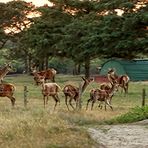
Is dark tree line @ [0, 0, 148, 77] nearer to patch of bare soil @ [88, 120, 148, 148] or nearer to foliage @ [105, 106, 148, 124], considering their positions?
foliage @ [105, 106, 148, 124]

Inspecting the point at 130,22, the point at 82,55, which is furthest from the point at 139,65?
the point at 130,22

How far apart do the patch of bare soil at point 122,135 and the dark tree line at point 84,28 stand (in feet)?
81.9

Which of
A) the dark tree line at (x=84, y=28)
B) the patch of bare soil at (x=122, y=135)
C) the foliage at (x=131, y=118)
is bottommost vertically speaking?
the patch of bare soil at (x=122, y=135)

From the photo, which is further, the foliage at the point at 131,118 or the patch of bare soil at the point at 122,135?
the foliage at the point at 131,118

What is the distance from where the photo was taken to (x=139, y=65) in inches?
2191

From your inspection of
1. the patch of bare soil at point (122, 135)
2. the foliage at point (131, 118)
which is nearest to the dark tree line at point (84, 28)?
the foliage at point (131, 118)

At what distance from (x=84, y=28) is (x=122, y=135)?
3382 cm

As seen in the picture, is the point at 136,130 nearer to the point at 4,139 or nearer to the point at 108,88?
the point at 4,139

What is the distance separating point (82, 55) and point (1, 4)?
18122mm

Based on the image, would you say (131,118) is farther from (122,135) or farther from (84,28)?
(84,28)

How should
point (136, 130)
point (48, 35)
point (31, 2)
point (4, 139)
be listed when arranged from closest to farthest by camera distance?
point (4, 139)
point (136, 130)
point (48, 35)
point (31, 2)

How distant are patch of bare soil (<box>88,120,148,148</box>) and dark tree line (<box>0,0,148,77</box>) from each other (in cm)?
2498

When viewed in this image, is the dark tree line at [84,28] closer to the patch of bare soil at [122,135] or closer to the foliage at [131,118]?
the foliage at [131,118]

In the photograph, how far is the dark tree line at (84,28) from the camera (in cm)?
4350
